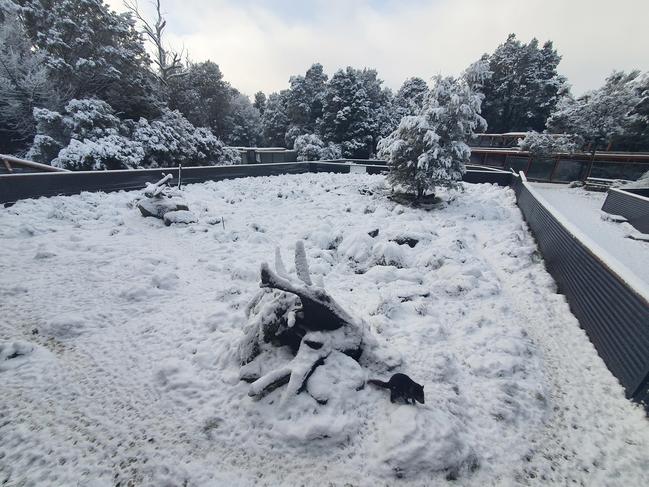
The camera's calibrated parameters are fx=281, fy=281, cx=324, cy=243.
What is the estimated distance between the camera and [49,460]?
8.70ft

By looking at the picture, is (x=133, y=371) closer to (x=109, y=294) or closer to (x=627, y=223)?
(x=109, y=294)

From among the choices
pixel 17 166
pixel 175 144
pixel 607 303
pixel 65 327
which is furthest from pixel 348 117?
pixel 65 327

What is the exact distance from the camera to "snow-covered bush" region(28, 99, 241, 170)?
13328mm

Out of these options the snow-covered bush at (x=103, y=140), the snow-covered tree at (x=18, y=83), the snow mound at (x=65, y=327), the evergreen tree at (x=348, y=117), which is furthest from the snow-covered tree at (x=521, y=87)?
the snow mound at (x=65, y=327)

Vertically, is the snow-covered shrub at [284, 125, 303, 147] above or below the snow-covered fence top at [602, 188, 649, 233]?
above

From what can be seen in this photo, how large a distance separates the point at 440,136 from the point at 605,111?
14574 millimetres

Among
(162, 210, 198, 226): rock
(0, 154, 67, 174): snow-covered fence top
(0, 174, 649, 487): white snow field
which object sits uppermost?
(0, 154, 67, 174): snow-covered fence top

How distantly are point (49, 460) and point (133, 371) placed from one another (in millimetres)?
1206

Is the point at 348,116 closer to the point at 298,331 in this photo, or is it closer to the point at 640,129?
the point at 640,129

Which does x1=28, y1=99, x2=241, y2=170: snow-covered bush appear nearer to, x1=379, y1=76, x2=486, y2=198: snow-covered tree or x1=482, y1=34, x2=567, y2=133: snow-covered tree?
x1=379, y1=76, x2=486, y2=198: snow-covered tree

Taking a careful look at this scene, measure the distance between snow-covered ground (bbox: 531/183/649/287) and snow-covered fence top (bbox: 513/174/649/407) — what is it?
240 millimetres

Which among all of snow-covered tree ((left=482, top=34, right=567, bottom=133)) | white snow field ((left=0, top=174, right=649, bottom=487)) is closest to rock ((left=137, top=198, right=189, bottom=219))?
white snow field ((left=0, top=174, right=649, bottom=487))

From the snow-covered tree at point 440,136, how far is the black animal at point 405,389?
415 inches

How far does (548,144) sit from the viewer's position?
20.9m
